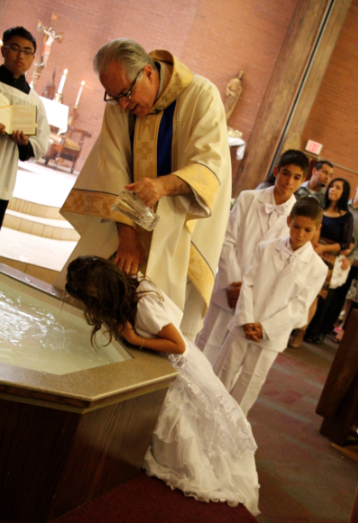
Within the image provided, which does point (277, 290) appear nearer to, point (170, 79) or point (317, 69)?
point (170, 79)

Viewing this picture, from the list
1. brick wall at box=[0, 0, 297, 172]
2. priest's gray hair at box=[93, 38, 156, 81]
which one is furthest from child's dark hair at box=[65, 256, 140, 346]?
brick wall at box=[0, 0, 297, 172]

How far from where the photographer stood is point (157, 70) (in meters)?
2.21

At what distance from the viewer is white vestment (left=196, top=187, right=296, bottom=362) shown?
3.29 m

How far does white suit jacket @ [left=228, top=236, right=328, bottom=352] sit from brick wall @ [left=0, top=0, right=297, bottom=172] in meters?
7.91

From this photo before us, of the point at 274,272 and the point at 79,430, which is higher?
the point at 274,272

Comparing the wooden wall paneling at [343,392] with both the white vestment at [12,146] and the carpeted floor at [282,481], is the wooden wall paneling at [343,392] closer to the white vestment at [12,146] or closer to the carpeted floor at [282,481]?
the carpeted floor at [282,481]

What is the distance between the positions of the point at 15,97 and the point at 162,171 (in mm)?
1558

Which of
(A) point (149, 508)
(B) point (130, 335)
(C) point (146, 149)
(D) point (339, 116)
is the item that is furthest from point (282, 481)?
(D) point (339, 116)

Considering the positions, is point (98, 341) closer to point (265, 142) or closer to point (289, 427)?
point (289, 427)

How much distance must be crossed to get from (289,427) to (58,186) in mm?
5848

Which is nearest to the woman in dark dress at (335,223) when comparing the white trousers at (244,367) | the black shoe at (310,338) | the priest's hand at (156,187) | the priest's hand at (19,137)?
the black shoe at (310,338)

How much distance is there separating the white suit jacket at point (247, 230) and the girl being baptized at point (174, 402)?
1.13m

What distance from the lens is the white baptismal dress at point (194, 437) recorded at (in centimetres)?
205

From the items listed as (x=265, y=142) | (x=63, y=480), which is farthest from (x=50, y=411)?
(x=265, y=142)
